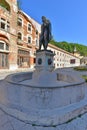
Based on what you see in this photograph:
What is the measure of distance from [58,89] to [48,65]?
3793mm

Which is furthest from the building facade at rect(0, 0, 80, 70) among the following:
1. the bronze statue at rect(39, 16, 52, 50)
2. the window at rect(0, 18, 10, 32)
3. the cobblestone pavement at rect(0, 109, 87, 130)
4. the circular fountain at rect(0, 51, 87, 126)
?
the cobblestone pavement at rect(0, 109, 87, 130)

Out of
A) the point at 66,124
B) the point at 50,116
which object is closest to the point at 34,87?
the point at 50,116

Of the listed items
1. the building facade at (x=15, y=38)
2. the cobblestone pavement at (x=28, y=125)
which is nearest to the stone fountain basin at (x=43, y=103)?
the cobblestone pavement at (x=28, y=125)

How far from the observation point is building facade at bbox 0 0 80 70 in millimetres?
27750

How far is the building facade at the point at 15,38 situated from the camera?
91.0 ft

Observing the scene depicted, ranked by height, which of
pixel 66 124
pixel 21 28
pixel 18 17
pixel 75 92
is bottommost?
pixel 66 124

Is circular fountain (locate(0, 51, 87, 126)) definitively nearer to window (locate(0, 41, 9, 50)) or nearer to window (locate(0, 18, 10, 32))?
window (locate(0, 41, 9, 50))

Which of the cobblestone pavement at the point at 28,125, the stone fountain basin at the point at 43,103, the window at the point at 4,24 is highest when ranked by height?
the window at the point at 4,24

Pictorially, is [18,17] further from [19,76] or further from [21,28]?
[19,76]

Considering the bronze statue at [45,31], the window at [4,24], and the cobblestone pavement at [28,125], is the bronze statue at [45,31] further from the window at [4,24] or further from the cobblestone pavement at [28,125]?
the window at [4,24]

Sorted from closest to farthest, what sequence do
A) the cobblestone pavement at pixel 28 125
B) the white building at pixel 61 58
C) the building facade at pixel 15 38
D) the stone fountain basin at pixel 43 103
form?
the cobblestone pavement at pixel 28 125 → the stone fountain basin at pixel 43 103 → the building facade at pixel 15 38 → the white building at pixel 61 58

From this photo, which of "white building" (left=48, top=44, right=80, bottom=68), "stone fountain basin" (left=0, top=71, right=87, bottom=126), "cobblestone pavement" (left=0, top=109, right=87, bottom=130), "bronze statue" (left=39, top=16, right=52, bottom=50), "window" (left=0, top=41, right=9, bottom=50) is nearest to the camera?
"cobblestone pavement" (left=0, top=109, right=87, bottom=130)

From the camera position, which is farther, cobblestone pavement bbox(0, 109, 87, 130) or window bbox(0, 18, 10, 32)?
window bbox(0, 18, 10, 32)

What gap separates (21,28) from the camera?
34156mm
